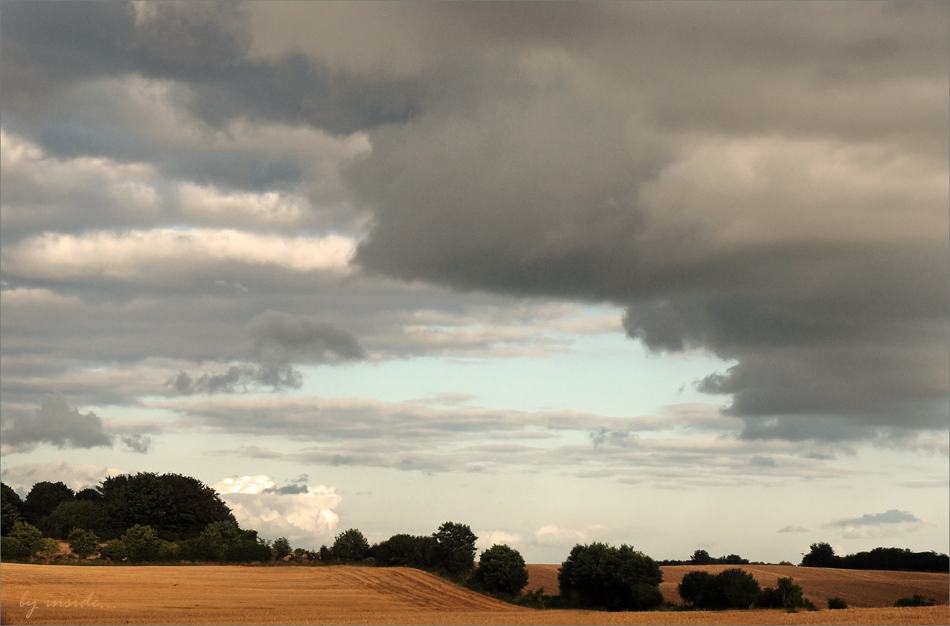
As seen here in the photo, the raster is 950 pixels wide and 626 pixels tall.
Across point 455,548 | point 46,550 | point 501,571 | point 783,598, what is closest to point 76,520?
point 46,550

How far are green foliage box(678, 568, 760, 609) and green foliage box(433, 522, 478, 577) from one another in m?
40.3

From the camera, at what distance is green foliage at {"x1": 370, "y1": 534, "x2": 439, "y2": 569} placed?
140m

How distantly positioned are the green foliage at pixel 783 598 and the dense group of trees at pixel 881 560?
61.5 meters

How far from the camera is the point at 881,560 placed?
160 metres

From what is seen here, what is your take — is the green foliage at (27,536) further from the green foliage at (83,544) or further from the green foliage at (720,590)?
the green foliage at (720,590)

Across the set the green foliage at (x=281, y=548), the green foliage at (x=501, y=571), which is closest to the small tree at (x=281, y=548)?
the green foliage at (x=281, y=548)

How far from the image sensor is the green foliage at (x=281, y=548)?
140250 millimetres

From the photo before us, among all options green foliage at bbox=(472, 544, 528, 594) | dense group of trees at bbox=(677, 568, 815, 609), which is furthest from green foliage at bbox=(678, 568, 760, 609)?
green foliage at bbox=(472, 544, 528, 594)

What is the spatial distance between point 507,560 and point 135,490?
75.5m

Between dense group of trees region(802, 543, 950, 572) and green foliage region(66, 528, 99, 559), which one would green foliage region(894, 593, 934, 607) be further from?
green foliage region(66, 528, 99, 559)

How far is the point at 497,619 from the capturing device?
268ft

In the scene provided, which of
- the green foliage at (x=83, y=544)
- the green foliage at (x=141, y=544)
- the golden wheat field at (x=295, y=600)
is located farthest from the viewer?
the green foliage at (x=141, y=544)

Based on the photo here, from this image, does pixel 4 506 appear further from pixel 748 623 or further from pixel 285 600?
pixel 748 623

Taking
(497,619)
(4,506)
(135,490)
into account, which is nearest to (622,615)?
(497,619)
